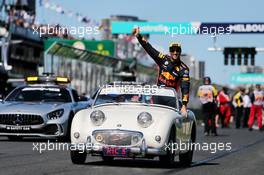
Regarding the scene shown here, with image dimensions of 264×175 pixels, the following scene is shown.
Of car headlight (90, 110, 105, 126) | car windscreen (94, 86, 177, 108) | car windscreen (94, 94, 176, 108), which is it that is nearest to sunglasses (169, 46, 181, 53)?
car windscreen (94, 86, 177, 108)

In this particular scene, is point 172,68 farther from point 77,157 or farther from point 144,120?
point 77,157

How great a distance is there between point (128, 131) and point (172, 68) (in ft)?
7.62

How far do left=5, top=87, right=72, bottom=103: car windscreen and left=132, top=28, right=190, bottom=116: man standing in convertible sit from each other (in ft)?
20.1

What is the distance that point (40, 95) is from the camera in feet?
63.0

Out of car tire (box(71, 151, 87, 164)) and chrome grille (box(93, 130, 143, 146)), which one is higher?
chrome grille (box(93, 130, 143, 146))

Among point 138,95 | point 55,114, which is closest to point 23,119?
point 55,114

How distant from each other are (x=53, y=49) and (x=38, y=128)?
1807 cm

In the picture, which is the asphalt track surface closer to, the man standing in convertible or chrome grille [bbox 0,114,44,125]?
the man standing in convertible

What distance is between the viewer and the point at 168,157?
37.9ft

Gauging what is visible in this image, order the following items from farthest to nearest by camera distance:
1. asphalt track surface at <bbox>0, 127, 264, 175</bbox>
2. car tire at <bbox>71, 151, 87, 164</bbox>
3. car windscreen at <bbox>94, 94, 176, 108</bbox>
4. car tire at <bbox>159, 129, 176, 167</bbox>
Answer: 1. car windscreen at <bbox>94, 94, 176, 108</bbox>
2. car tire at <bbox>71, 151, 87, 164</bbox>
3. car tire at <bbox>159, 129, 176, 167</bbox>
4. asphalt track surface at <bbox>0, 127, 264, 175</bbox>

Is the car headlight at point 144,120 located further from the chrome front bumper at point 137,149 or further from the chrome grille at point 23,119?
the chrome grille at point 23,119

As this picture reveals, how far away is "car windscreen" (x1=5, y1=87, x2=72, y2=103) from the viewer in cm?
1909

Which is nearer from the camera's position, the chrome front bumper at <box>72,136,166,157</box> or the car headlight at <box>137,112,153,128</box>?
the chrome front bumper at <box>72,136,166,157</box>

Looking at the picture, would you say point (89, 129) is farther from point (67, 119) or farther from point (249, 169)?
point (67, 119)
